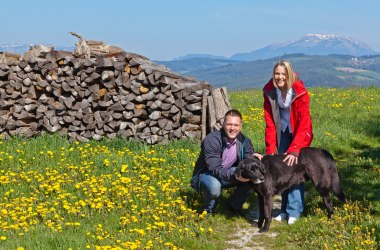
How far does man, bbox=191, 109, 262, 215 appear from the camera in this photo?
22.6ft

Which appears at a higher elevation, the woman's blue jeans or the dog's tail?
the dog's tail

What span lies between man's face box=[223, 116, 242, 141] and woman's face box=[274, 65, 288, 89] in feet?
2.62

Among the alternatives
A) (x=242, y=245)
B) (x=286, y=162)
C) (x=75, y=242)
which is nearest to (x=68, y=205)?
(x=75, y=242)

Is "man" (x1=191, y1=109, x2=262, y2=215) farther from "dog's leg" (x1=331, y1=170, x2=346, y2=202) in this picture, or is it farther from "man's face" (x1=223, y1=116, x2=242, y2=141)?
"dog's leg" (x1=331, y1=170, x2=346, y2=202)

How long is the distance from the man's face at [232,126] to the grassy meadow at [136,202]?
1.31m

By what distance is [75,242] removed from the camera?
19.0 feet

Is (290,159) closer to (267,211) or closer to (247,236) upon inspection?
(267,211)

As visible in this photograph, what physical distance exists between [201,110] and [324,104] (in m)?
7.46

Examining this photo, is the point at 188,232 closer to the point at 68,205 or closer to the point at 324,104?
the point at 68,205

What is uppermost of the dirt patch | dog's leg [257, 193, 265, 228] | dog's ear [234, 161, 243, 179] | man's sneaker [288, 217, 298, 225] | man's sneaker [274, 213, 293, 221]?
dog's ear [234, 161, 243, 179]

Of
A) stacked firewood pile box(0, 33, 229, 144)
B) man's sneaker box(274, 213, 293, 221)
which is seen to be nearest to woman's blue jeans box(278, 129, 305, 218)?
man's sneaker box(274, 213, 293, 221)

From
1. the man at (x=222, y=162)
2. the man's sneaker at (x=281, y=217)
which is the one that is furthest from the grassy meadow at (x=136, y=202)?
the man at (x=222, y=162)

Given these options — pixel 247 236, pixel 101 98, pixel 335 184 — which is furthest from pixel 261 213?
pixel 101 98

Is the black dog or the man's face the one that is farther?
the man's face
